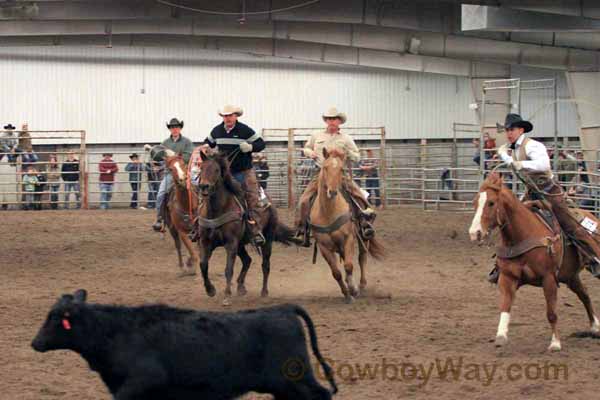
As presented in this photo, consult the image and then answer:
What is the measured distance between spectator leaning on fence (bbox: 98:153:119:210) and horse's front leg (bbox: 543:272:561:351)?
19.5m

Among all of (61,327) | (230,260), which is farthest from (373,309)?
(61,327)

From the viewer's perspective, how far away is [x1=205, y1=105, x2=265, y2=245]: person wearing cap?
12055 mm

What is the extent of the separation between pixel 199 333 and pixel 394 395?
1952mm

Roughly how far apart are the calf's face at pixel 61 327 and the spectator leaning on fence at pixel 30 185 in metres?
20.2

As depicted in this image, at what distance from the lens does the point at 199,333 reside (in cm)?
581

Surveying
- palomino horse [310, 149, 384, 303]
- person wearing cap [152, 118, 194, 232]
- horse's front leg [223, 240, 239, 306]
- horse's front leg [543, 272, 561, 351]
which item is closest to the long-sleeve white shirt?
horse's front leg [543, 272, 561, 351]

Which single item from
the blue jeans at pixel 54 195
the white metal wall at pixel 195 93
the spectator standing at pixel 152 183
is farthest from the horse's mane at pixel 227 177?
the white metal wall at pixel 195 93

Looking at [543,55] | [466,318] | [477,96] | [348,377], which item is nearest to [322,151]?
[466,318]

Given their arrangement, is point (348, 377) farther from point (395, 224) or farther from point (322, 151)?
point (395, 224)

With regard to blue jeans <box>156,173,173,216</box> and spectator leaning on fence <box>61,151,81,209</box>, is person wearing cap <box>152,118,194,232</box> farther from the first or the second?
spectator leaning on fence <box>61,151,81,209</box>

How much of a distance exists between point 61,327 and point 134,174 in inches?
907

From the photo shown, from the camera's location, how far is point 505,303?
28.4ft

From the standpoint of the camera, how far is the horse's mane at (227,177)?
11.3 m

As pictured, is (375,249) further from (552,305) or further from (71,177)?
(71,177)
